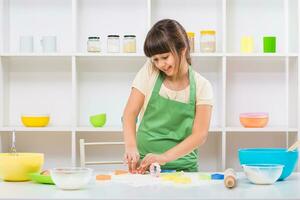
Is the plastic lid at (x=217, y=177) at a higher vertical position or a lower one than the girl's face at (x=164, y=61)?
lower

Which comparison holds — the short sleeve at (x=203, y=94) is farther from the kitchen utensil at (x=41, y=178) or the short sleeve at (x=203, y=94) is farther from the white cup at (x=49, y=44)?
the white cup at (x=49, y=44)

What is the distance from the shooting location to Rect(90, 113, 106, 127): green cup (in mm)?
3777

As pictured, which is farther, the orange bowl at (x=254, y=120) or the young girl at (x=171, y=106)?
the orange bowl at (x=254, y=120)

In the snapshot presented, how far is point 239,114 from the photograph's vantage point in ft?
13.4

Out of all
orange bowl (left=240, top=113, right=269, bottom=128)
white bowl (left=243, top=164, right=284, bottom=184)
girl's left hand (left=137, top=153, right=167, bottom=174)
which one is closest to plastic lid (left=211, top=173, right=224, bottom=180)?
white bowl (left=243, top=164, right=284, bottom=184)

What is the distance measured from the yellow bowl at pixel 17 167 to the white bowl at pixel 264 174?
2.38 ft

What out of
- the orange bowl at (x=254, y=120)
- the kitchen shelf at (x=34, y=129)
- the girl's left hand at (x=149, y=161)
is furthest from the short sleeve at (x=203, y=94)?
the kitchen shelf at (x=34, y=129)

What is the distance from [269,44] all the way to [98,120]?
1.22 m

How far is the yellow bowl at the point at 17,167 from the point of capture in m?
1.93

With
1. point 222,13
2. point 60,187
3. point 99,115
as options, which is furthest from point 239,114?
point 60,187

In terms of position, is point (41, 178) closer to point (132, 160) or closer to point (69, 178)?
point (69, 178)

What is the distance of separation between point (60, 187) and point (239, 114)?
252 cm

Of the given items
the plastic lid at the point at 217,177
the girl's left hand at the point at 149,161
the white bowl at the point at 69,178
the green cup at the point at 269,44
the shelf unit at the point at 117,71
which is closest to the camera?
the white bowl at the point at 69,178

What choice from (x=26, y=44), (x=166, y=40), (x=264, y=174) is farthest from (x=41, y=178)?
(x=26, y=44)
